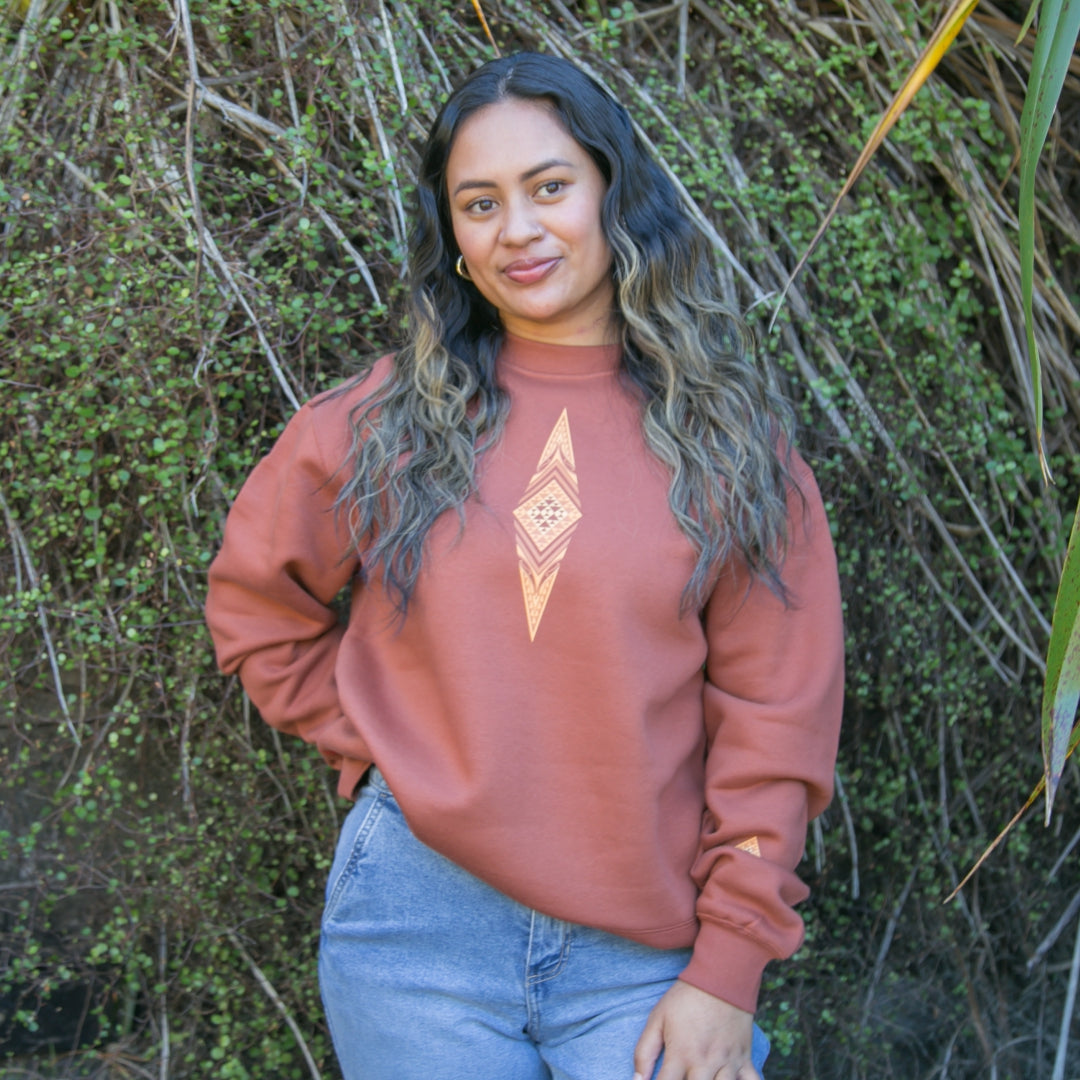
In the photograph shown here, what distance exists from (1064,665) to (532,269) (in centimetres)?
79

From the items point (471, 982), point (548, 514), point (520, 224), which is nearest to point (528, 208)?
point (520, 224)

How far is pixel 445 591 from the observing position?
4.40 feet

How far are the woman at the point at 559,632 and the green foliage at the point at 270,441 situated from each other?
0.43 m

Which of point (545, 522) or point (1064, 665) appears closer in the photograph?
point (1064, 665)

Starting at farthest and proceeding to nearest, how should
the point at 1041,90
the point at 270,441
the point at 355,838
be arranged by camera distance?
the point at 270,441, the point at 355,838, the point at 1041,90

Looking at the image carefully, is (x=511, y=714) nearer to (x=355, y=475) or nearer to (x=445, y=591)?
(x=445, y=591)

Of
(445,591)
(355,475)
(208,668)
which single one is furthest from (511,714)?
(208,668)

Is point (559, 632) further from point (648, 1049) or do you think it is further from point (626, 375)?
point (648, 1049)

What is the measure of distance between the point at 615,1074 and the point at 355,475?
815 millimetres

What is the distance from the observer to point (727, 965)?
4.32 feet

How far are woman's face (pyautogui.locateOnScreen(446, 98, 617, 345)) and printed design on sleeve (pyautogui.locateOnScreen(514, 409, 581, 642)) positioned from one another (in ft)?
0.66

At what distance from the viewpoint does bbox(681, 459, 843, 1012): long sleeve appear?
1.32 m

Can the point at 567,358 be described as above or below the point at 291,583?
above

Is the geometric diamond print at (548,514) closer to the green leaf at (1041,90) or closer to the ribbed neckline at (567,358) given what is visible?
the ribbed neckline at (567,358)
